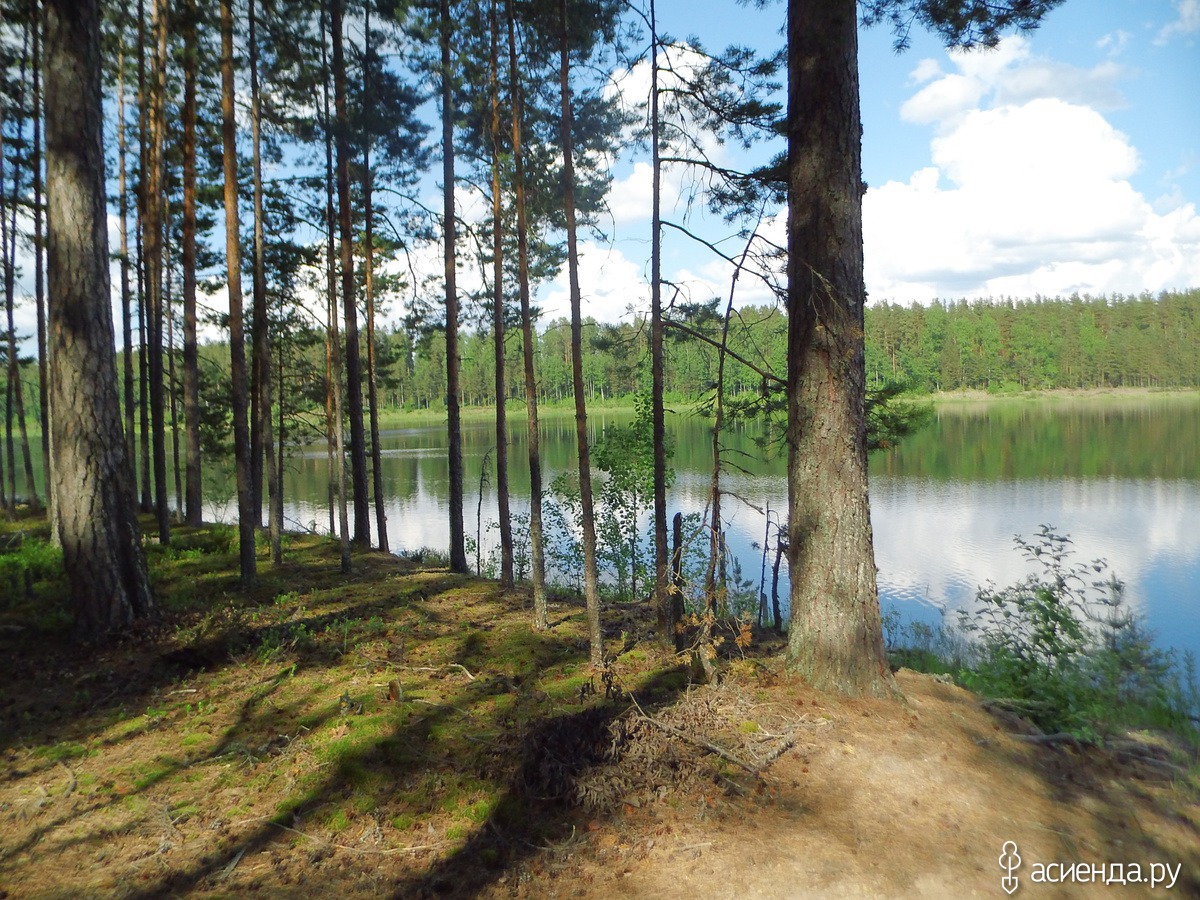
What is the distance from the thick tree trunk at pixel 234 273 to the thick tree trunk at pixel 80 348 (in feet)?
6.26

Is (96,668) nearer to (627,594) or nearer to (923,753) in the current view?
(923,753)

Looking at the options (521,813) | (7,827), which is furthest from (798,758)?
(7,827)

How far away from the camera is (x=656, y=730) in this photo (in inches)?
187

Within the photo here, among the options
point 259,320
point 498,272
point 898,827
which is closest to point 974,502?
point 498,272

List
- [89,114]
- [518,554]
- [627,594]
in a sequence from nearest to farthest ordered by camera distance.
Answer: [89,114], [627,594], [518,554]

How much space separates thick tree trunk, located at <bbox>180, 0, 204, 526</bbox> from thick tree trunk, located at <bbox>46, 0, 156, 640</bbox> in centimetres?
337

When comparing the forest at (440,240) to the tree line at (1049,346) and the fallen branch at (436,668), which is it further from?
the tree line at (1049,346)

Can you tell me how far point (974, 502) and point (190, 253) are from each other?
2301 cm

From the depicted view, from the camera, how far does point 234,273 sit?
8.82m

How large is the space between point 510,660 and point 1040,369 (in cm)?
8568

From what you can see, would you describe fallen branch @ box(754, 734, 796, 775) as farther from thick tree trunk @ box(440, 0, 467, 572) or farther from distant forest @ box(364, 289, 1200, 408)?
distant forest @ box(364, 289, 1200, 408)

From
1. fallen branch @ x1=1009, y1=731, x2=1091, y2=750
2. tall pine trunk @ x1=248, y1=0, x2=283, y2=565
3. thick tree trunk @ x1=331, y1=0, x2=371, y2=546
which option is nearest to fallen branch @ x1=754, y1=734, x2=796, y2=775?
fallen branch @ x1=1009, y1=731, x2=1091, y2=750

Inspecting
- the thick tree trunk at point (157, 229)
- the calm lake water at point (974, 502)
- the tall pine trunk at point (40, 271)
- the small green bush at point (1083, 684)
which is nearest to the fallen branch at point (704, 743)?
the calm lake water at point (974, 502)

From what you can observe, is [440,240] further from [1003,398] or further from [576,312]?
[1003,398]
